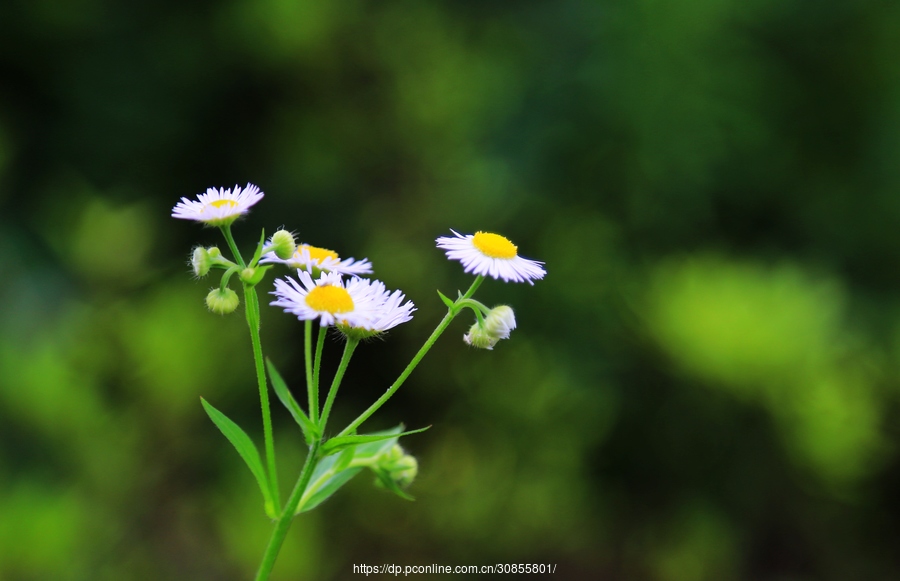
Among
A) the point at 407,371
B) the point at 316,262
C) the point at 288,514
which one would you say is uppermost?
the point at 316,262

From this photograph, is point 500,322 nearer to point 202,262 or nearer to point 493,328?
point 493,328

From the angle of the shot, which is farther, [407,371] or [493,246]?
[493,246]

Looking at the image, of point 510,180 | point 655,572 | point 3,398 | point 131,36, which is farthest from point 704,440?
point 131,36

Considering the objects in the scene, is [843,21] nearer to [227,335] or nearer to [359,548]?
[227,335]

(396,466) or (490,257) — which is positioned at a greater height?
(490,257)

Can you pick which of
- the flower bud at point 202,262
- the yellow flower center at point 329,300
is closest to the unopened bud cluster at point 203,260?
the flower bud at point 202,262

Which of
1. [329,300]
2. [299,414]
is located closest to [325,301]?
[329,300]
